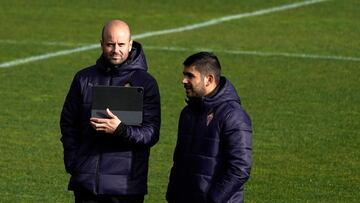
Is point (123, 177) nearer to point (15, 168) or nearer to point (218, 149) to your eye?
point (218, 149)

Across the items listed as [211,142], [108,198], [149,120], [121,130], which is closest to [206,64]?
[211,142]

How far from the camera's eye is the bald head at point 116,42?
964 centimetres

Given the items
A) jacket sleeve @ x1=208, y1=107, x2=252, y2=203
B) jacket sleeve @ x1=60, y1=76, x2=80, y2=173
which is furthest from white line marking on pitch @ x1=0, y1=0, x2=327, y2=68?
jacket sleeve @ x1=208, y1=107, x2=252, y2=203

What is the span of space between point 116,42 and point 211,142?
3.63 ft

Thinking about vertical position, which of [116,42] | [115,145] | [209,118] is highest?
[116,42]

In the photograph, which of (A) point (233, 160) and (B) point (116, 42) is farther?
(B) point (116, 42)

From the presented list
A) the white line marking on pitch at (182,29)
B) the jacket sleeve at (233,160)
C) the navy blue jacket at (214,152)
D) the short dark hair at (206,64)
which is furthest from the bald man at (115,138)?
the white line marking on pitch at (182,29)

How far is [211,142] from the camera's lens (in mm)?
8992

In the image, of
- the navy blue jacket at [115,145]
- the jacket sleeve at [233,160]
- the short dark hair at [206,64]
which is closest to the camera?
the jacket sleeve at [233,160]

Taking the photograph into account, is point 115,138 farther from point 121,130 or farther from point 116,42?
point 116,42

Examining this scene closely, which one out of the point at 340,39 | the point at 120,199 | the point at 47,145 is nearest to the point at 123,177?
the point at 120,199

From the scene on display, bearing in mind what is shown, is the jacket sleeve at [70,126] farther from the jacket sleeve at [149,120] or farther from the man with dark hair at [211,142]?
the man with dark hair at [211,142]

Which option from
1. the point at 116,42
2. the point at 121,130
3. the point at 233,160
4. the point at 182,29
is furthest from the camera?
the point at 182,29

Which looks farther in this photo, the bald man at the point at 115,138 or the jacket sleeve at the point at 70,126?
the jacket sleeve at the point at 70,126
